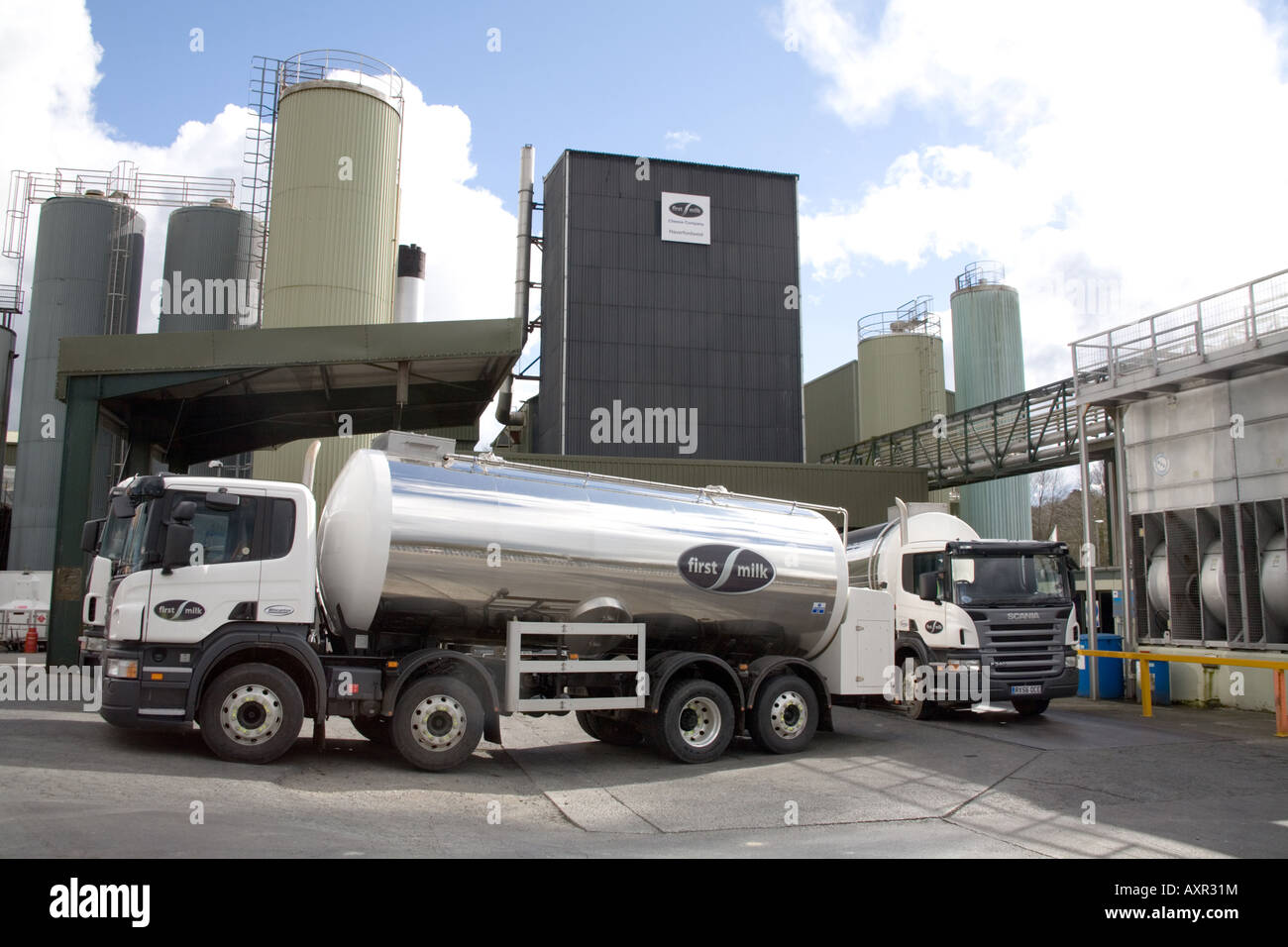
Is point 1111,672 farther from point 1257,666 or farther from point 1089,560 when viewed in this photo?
point 1257,666

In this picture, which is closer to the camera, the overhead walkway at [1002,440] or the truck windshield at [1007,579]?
the truck windshield at [1007,579]

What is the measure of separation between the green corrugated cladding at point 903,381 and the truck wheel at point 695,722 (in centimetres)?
3102

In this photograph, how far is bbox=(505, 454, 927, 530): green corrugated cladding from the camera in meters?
26.9

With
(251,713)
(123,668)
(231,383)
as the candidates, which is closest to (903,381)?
(231,383)

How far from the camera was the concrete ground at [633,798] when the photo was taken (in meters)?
7.22

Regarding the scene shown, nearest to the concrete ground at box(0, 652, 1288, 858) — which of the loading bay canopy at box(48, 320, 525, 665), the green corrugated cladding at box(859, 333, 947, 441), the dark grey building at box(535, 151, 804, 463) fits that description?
the loading bay canopy at box(48, 320, 525, 665)

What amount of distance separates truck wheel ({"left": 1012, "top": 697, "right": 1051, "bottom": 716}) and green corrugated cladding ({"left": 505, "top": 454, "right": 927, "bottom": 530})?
11.4m

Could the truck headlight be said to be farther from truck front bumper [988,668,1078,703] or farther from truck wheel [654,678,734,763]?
truck front bumper [988,668,1078,703]

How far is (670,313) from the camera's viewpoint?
34531 mm

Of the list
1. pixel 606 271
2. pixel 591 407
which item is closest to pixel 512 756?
pixel 591 407

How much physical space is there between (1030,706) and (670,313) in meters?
21.4

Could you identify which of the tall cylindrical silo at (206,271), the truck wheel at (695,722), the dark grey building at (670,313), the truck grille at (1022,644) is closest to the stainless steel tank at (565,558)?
the truck wheel at (695,722)

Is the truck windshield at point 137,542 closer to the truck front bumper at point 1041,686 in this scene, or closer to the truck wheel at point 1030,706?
the truck front bumper at point 1041,686
